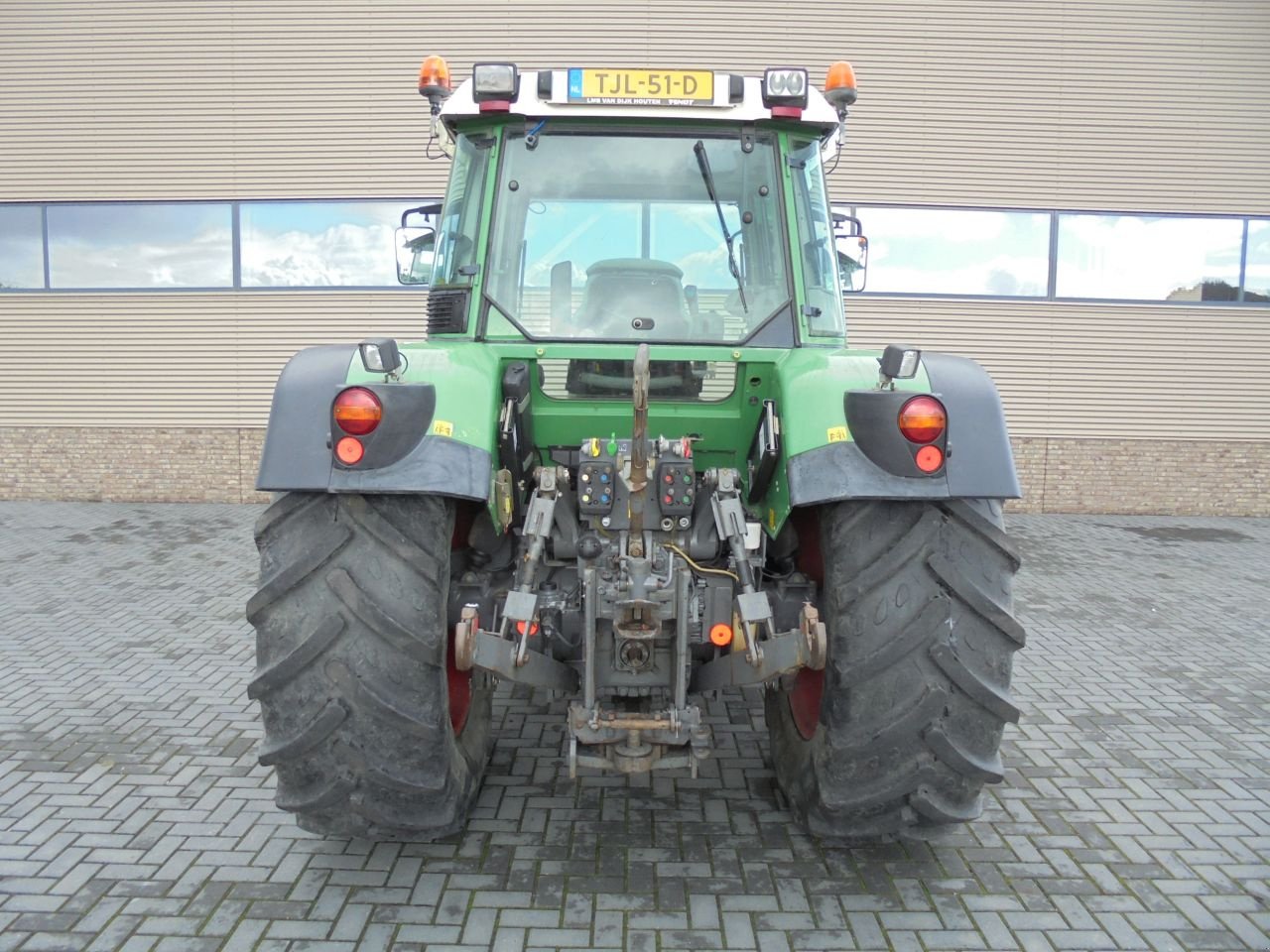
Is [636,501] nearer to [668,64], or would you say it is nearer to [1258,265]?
[668,64]

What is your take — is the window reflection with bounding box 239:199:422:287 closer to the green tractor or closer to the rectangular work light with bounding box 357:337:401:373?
the green tractor

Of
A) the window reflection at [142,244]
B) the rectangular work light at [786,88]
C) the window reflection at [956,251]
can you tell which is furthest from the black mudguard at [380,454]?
the window reflection at [142,244]

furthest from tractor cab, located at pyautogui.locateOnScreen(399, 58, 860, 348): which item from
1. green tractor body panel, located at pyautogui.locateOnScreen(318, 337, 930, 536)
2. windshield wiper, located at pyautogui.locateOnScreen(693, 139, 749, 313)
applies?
green tractor body panel, located at pyautogui.locateOnScreen(318, 337, 930, 536)

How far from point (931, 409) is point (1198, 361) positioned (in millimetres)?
10145

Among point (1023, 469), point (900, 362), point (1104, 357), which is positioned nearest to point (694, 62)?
point (1104, 357)

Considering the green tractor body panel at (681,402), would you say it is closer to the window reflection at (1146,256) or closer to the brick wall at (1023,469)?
the brick wall at (1023,469)

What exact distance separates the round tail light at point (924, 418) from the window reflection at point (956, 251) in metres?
8.49

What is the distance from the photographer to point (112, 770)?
398cm

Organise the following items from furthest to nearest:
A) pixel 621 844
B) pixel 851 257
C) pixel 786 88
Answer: pixel 851 257
pixel 786 88
pixel 621 844

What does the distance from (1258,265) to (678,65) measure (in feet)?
23.7

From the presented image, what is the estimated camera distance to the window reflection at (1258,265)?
431 inches

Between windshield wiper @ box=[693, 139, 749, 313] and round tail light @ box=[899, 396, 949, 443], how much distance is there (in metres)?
1.00

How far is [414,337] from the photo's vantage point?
11125 millimetres

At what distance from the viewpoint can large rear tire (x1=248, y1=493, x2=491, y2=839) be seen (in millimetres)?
2758
